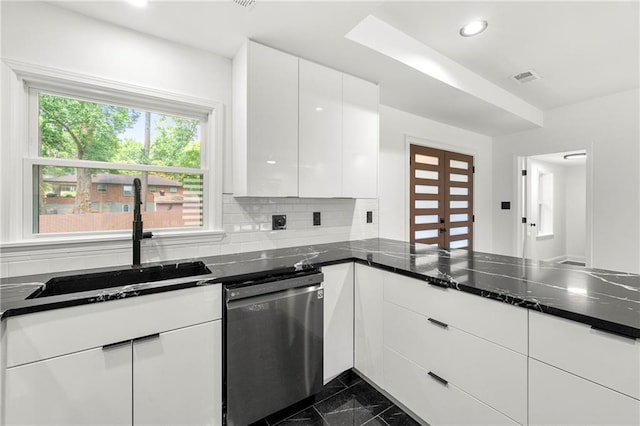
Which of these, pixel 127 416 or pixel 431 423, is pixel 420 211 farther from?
pixel 127 416

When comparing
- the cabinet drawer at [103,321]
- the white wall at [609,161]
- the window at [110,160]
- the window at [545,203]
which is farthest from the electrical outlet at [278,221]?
the window at [545,203]

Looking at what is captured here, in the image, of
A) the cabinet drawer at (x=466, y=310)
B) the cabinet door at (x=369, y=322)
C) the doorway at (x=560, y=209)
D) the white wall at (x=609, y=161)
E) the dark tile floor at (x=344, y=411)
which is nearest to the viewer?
A: the cabinet drawer at (x=466, y=310)

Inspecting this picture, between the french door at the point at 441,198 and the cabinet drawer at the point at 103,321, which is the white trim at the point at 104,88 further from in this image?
the french door at the point at 441,198

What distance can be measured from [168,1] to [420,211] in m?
3.05

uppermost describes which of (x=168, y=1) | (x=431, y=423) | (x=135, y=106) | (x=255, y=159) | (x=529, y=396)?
(x=168, y=1)

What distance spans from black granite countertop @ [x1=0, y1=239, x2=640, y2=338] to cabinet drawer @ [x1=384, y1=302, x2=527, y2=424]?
0.24 metres

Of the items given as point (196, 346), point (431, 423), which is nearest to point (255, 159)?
point (196, 346)

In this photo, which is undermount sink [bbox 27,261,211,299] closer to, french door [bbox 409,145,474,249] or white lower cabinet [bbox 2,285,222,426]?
white lower cabinet [bbox 2,285,222,426]

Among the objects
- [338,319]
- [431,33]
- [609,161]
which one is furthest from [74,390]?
[609,161]

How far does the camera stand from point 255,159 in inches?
72.9

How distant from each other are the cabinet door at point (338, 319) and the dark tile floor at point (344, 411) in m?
0.13

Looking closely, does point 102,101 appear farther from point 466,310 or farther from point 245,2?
point 466,310

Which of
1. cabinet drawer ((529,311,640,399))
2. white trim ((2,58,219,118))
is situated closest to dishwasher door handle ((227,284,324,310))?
cabinet drawer ((529,311,640,399))

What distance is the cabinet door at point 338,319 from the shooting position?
1792mm
